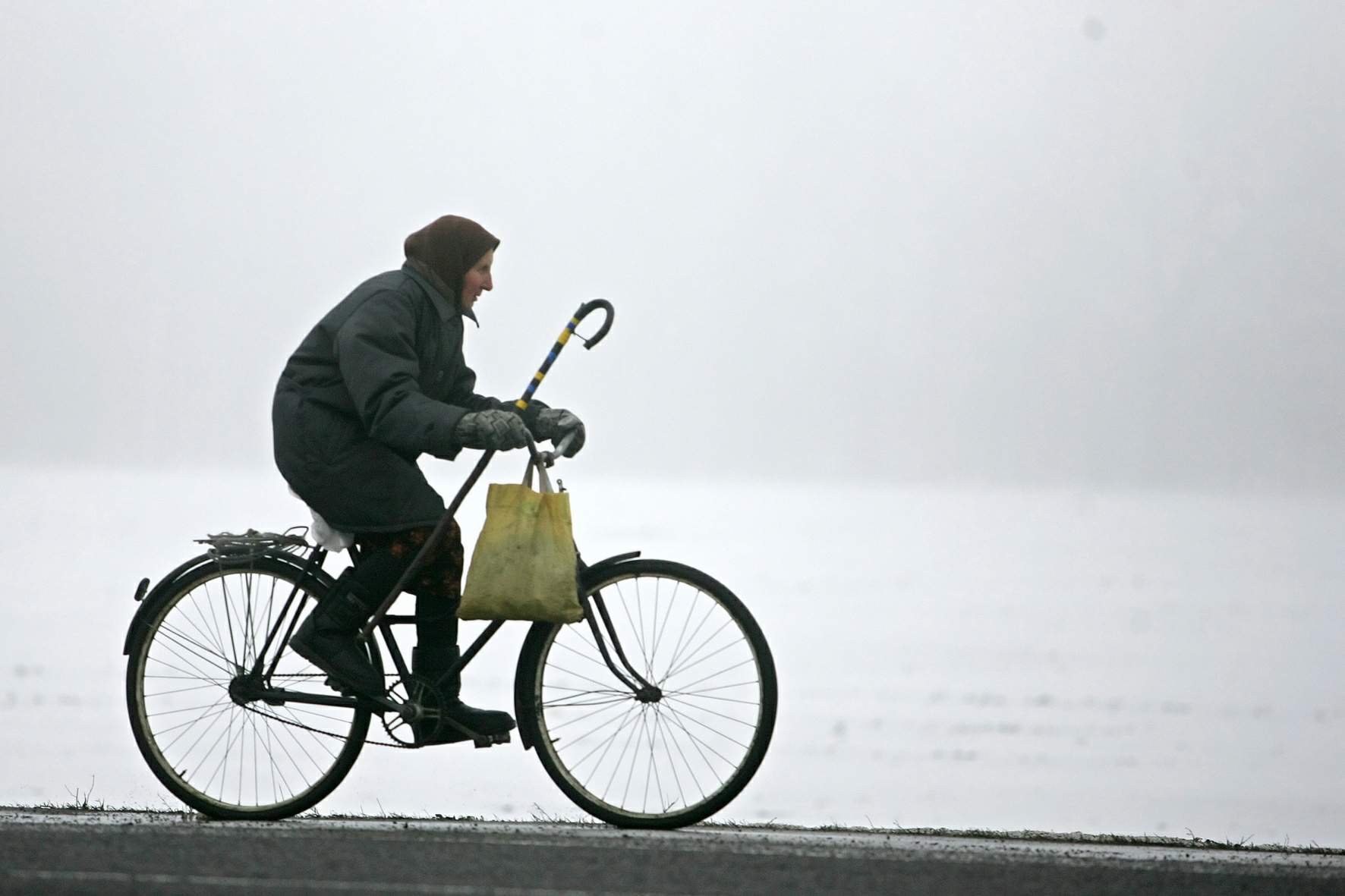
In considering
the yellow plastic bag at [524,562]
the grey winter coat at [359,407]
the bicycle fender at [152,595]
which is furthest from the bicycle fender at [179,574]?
the yellow plastic bag at [524,562]

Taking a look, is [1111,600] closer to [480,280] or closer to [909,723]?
[909,723]

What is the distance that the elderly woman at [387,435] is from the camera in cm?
523

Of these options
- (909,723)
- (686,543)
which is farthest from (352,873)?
(686,543)

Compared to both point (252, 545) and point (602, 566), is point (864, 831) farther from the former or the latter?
point (252, 545)

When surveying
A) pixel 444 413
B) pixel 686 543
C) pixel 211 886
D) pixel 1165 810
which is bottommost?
pixel 686 543

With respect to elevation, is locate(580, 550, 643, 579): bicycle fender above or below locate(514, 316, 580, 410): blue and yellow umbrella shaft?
below

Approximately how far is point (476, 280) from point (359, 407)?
565mm

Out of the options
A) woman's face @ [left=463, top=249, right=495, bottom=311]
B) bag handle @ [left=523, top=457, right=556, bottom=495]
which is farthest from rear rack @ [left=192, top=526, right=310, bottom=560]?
woman's face @ [left=463, top=249, right=495, bottom=311]

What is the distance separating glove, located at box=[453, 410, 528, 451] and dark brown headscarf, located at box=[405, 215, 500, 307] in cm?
51

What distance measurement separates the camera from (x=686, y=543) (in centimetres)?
11656

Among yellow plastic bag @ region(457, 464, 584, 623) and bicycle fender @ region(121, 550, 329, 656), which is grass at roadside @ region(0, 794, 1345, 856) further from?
yellow plastic bag @ region(457, 464, 584, 623)

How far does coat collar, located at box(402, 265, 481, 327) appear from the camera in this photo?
5445 mm

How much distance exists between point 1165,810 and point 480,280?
14.7 meters

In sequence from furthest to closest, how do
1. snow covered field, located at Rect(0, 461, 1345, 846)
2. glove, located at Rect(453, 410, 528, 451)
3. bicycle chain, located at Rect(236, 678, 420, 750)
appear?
snow covered field, located at Rect(0, 461, 1345, 846)
bicycle chain, located at Rect(236, 678, 420, 750)
glove, located at Rect(453, 410, 528, 451)
